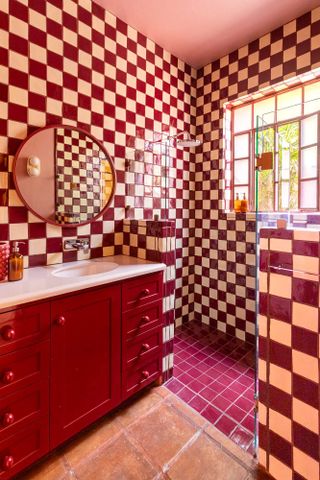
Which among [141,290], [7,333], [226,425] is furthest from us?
[141,290]

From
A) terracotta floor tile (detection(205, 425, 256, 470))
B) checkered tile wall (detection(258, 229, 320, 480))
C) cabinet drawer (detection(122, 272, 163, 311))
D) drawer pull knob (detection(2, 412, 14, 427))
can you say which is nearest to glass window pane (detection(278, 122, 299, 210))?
checkered tile wall (detection(258, 229, 320, 480))

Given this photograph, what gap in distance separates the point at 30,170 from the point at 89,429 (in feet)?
5.22

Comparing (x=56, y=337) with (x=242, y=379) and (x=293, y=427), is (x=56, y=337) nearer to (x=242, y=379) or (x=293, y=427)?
(x=293, y=427)

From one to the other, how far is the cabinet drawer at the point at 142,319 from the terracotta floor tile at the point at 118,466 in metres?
0.58

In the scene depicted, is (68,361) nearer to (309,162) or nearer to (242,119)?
(309,162)

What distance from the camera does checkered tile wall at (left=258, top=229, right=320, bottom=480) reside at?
41.6 inches

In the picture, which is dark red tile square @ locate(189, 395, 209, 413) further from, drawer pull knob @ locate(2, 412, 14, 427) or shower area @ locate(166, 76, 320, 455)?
drawer pull knob @ locate(2, 412, 14, 427)

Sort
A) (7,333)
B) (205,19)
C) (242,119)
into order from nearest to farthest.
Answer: (7,333) → (205,19) → (242,119)

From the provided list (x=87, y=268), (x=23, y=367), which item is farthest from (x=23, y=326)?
(x=87, y=268)

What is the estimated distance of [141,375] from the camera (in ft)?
5.57

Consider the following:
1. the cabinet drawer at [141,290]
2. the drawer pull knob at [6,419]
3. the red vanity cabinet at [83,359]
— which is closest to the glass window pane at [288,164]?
the cabinet drawer at [141,290]

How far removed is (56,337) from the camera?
4.14 feet

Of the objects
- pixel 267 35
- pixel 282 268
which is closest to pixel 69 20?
pixel 267 35

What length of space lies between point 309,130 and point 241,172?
1441 mm
